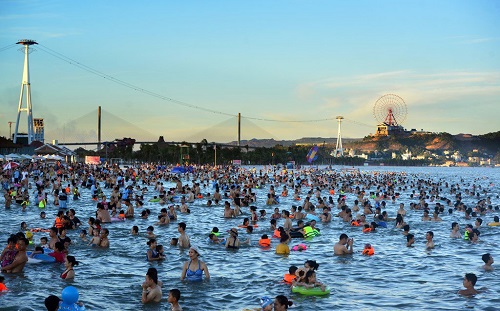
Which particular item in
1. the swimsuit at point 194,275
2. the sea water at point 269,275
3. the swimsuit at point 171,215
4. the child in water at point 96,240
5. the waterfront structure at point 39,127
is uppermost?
the waterfront structure at point 39,127

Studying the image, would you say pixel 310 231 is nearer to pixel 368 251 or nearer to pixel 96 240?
pixel 368 251

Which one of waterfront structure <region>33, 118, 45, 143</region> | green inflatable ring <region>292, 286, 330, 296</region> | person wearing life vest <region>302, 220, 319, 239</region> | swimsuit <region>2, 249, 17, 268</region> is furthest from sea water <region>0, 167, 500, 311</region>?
waterfront structure <region>33, 118, 45, 143</region>

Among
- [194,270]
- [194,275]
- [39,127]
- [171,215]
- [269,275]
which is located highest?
[39,127]

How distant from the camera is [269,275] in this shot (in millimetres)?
16453

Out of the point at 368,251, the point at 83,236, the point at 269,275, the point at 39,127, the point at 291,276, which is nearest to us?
the point at 291,276

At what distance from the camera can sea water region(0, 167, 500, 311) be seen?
13648 mm

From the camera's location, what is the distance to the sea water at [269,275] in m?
13.6

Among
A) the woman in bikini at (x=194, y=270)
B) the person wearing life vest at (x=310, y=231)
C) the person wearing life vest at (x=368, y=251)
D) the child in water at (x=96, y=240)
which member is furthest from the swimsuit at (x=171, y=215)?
the woman in bikini at (x=194, y=270)

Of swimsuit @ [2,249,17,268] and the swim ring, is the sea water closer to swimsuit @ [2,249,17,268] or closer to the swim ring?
the swim ring

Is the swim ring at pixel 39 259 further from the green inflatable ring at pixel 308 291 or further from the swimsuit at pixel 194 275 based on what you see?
the green inflatable ring at pixel 308 291

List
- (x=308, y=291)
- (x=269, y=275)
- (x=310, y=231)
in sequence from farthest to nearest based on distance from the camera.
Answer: (x=310, y=231)
(x=269, y=275)
(x=308, y=291)

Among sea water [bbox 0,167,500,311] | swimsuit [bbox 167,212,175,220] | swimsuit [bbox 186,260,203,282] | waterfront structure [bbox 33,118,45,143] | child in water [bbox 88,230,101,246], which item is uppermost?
waterfront structure [bbox 33,118,45,143]

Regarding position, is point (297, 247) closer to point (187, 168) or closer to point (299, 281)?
point (299, 281)

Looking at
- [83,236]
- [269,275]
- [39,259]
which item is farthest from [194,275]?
[83,236]
